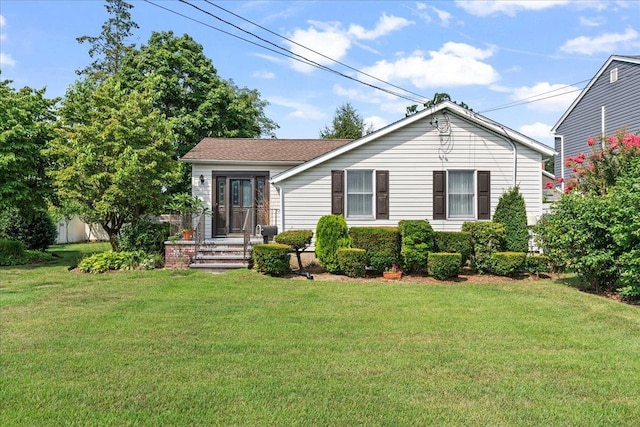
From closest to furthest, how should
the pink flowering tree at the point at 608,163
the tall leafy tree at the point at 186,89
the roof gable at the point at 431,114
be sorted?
the pink flowering tree at the point at 608,163 → the roof gable at the point at 431,114 → the tall leafy tree at the point at 186,89

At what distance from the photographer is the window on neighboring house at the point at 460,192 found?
1256 cm

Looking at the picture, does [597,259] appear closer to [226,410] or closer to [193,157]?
[226,410]

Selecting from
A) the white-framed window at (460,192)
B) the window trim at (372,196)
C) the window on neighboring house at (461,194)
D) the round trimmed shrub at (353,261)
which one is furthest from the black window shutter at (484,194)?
the round trimmed shrub at (353,261)

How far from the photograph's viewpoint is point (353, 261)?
1031 centimetres

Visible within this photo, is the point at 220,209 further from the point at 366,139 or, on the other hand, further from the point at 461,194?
the point at 461,194

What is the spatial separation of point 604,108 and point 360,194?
1479 centimetres

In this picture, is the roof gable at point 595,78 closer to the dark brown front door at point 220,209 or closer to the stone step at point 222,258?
the dark brown front door at point 220,209

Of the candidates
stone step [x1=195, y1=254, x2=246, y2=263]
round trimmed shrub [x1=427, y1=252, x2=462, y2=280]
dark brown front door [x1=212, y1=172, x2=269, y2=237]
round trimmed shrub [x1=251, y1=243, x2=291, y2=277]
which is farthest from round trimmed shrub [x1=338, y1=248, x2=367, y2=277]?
dark brown front door [x1=212, y1=172, x2=269, y2=237]

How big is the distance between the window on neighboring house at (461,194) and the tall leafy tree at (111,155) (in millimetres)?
8059

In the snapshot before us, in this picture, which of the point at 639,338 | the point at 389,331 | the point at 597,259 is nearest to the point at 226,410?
the point at 389,331

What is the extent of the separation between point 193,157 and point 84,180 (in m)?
3.27

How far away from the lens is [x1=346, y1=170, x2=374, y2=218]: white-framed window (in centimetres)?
1255

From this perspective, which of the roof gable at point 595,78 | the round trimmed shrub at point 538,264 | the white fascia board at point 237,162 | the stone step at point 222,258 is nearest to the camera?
the round trimmed shrub at point 538,264

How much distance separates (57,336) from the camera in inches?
219
